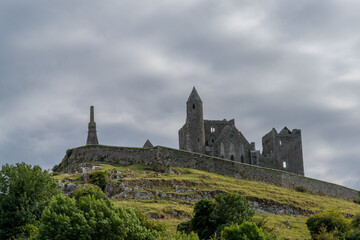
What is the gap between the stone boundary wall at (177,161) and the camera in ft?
220

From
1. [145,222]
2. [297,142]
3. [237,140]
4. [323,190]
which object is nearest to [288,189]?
[323,190]

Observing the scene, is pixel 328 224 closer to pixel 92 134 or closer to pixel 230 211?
pixel 230 211

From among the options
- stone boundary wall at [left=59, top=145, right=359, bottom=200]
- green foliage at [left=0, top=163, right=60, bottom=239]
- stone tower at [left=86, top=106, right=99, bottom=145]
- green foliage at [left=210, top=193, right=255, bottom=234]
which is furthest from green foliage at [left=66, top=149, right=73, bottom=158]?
green foliage at [left=210, top=193, right=255, bottom=234]

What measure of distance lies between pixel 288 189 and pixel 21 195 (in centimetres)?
3999

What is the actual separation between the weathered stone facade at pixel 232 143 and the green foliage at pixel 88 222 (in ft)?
143

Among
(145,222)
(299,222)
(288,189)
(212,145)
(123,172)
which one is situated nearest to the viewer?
(145,222)

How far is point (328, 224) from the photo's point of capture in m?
47.2

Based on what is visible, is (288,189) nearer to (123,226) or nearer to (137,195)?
(137,195)

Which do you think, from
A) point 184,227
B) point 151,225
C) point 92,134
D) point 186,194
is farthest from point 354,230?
point 92,134

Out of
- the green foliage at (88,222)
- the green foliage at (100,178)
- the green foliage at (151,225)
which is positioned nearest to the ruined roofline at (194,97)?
the green foliage at (100,178)

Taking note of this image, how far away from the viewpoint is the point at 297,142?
9050cm

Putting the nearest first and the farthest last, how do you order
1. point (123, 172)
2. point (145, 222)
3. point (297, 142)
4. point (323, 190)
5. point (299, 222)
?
point (145, 222) < point (299, 222) < point (123, 172) < point (323, 190) < point (297, 142)

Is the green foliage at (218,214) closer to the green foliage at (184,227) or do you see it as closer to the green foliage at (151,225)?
the green foliage at (184,227)

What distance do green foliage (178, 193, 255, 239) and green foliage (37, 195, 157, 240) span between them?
7.76m
